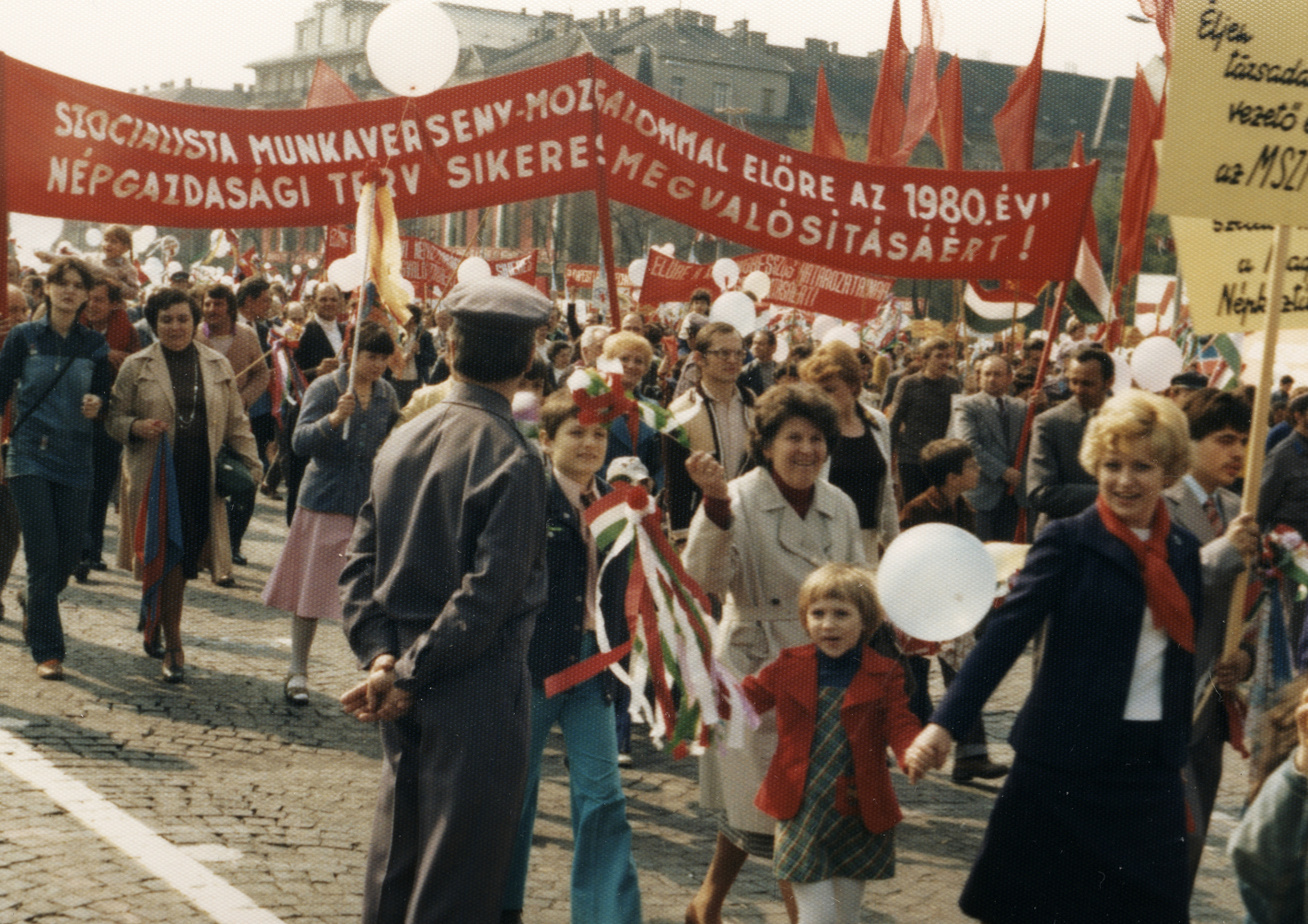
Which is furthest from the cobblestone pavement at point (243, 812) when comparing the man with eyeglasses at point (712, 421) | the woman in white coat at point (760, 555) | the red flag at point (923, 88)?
the red flag at point (923, 88)

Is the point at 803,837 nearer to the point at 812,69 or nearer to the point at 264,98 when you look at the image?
the point at 812,69

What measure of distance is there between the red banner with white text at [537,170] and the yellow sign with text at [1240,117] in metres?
2.34

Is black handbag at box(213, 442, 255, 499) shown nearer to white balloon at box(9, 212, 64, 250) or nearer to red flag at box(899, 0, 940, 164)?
red flag at box(899, 0, 940, 164)

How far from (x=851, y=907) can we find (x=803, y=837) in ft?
0.78

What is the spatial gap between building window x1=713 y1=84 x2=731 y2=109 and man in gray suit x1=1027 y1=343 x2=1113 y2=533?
85800mm

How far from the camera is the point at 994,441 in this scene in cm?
963

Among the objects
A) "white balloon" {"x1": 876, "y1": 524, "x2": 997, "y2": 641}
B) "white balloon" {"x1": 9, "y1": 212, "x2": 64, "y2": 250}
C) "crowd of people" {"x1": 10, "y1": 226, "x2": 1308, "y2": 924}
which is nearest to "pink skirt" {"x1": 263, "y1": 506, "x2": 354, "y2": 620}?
"crowd of people" {"x1": 10, "y1": 226, "x2": 1308, "y2": 924}

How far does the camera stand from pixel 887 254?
6.79 m

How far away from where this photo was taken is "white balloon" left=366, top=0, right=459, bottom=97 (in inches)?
256

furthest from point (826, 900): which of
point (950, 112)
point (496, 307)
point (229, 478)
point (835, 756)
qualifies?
point (950, 112)

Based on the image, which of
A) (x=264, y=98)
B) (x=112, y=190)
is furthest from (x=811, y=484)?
(x=264, y=98)

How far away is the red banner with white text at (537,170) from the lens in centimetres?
650

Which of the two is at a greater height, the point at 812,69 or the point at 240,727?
the point at 812,69

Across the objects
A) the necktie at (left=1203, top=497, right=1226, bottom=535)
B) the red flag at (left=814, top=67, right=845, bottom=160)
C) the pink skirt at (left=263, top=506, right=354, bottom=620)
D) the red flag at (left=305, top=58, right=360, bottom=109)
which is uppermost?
the red flag at (left=814, top=67, right=845, bottom=160)
